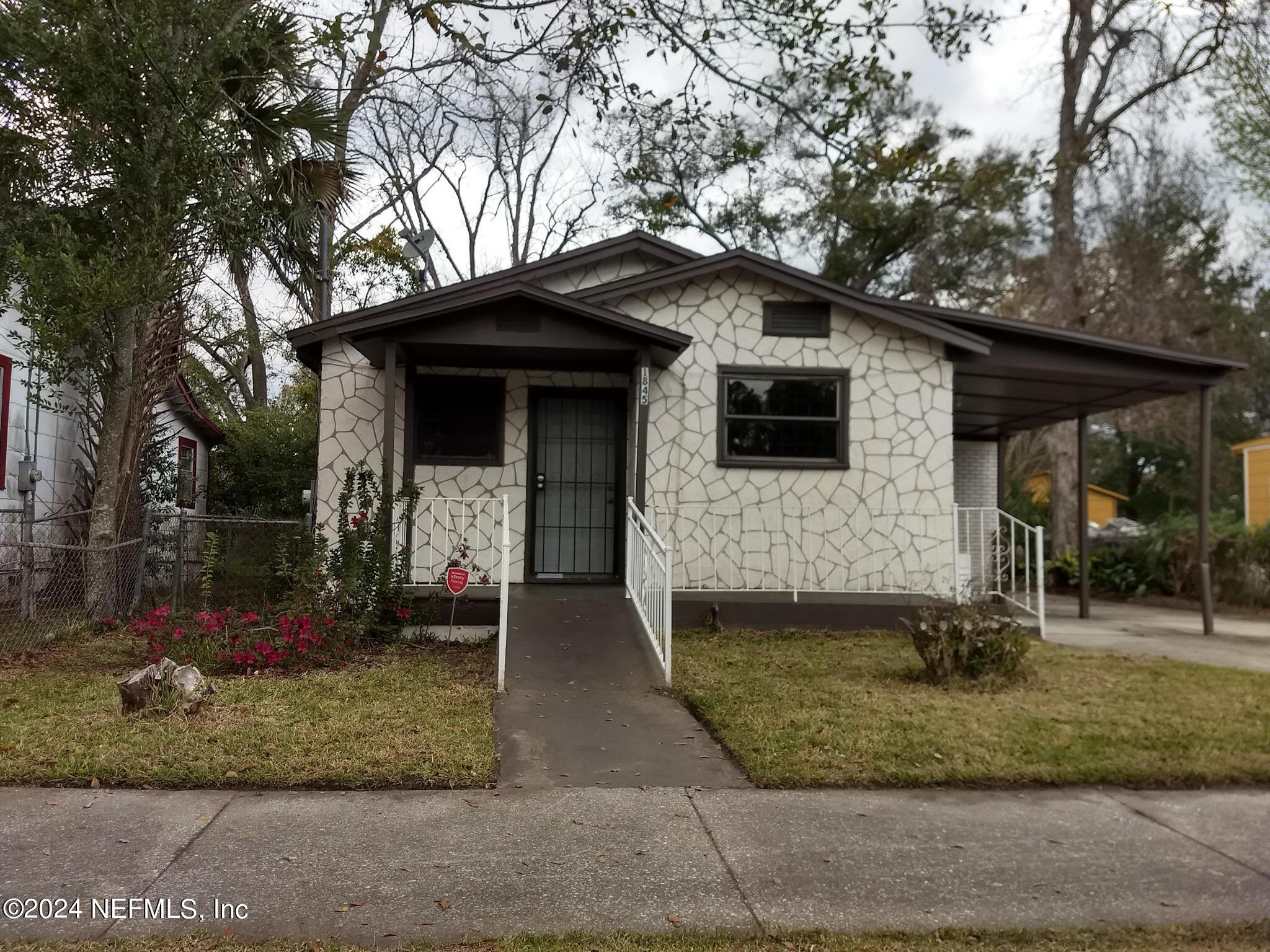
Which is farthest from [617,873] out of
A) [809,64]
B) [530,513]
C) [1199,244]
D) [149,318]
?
[1199,244]

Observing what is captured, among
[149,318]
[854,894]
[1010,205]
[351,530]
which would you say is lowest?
[854,894]

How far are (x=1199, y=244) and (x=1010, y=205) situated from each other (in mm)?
20421

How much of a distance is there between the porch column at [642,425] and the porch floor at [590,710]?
1058 millimetres

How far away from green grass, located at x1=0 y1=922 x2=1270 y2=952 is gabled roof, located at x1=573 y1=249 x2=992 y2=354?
7338 mm

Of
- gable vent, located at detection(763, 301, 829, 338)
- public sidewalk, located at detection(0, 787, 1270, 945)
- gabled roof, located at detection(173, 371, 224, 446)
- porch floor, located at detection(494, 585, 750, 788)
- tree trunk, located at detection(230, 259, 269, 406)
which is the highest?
tree trunk, located at detection(230, 259, 269, 406)

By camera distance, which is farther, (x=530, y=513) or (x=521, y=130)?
(x=521, y=130)

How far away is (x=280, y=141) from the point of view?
32.6ft

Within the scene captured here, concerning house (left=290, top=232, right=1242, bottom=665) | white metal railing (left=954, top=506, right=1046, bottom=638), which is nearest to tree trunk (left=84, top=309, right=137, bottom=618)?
house (left=290, top=232, right=1242, bottom=665)

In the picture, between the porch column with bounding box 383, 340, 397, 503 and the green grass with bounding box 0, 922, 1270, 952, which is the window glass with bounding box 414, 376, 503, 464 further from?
the green grass with bounding box 0, 922, 1270, 952

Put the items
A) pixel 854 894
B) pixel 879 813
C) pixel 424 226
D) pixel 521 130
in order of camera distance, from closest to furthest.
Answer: pixel 854 894 → pixel 879 813 → pixel 521 130 → pixel 424 226

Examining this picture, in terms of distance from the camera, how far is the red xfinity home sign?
8.09 metres

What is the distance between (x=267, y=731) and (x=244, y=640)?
A: 2.10 metres

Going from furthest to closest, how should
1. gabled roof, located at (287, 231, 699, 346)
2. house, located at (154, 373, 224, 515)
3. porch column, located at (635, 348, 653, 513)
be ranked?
house, located at (154, 373, 224, 515) < porch column, located at (635, 348, 653, 513) < gabled roof, located at (287, 231, 699, 346)

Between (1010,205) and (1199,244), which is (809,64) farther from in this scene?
(1199,244)
